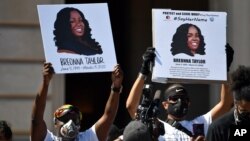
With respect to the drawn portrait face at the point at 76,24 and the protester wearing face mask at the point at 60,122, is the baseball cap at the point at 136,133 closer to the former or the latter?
the protester wearing face mask at the point at 60,122

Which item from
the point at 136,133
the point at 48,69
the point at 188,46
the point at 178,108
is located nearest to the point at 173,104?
the point at 178,108

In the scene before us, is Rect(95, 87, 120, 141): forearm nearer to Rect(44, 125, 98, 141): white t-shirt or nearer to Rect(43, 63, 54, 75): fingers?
Rect(44, 125, 98, 141): white t-shirt

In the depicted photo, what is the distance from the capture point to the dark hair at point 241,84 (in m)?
7.27

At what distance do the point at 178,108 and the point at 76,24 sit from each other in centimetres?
106

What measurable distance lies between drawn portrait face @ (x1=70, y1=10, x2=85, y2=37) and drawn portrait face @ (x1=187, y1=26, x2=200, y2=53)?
0.87m

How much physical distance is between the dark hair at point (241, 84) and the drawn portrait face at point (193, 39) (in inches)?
42.0

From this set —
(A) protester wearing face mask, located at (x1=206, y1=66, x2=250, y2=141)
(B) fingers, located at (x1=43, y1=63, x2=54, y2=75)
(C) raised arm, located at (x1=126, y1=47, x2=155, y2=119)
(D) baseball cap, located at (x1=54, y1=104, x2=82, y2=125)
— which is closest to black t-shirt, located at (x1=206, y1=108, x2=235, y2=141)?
(A) protester wearing face mask, located at (x1=206, y1=66, x2=250, y2=141)

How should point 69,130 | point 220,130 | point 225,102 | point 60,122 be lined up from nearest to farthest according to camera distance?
point 220,130 < point 69,130 < point 60,122 < point 225,102

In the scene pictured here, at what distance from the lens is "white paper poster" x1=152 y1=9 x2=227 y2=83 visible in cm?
847

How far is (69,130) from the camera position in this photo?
8.00m

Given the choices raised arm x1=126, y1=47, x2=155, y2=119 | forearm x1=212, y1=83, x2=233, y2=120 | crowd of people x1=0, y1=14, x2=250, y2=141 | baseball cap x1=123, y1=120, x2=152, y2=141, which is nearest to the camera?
baseball cap x1=123, y1=120, x2=152, y2=141

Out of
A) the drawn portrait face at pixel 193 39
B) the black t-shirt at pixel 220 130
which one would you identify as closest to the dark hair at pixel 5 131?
the drawn portrait face at pixel 193 39

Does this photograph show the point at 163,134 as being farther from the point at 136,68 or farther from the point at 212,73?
the point at 136,68

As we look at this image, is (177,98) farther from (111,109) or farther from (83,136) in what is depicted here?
(83,136)
